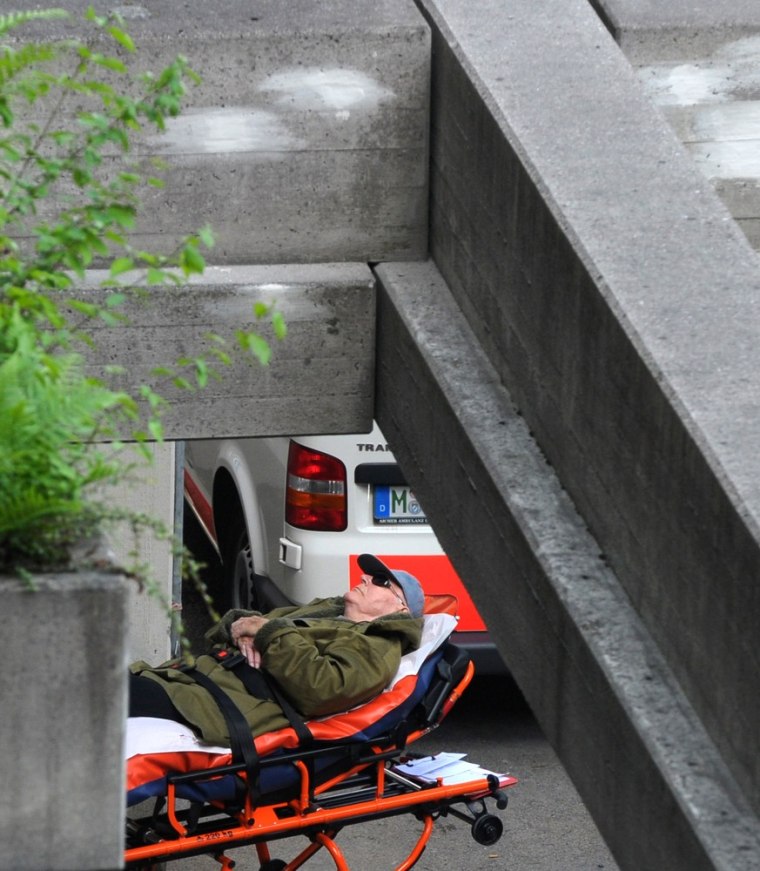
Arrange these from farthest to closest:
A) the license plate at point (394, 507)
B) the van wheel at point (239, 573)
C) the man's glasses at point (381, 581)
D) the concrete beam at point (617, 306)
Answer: the van wheel at point (239, 573) → the license plate at point (394, 507) → the man's glasses at point (381, 581) → the concrete beam at point (617, 306)

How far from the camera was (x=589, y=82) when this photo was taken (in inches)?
156

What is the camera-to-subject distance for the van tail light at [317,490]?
7230mm

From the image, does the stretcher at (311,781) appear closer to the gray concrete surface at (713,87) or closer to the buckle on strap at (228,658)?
the buckle on strap at (228,658)

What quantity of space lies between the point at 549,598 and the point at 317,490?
398 centimetres

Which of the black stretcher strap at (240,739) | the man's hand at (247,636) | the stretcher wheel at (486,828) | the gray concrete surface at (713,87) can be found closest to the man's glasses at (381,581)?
the man's hand at (247,636)

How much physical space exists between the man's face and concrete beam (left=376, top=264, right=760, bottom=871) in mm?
1839

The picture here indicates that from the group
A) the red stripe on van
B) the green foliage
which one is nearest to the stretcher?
the red stripe on van

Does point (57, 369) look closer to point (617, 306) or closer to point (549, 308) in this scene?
point (617, 306)

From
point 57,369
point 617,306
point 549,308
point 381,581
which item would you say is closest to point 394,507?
point 381,581

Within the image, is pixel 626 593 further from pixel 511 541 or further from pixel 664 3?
pixel 664 3

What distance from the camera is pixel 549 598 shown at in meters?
3.36

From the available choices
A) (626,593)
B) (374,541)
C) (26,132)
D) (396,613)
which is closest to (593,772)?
(626,593)

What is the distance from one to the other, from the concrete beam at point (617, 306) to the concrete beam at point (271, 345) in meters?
0.34

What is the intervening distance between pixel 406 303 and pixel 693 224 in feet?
3.17
